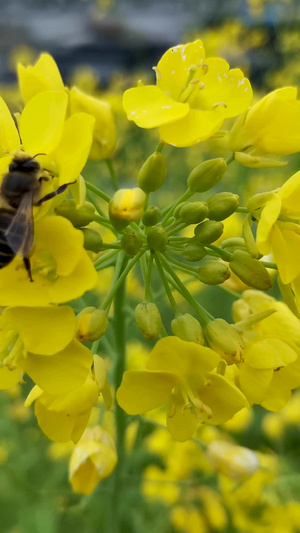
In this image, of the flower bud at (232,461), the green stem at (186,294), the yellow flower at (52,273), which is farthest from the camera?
the flower bud at (232,461)

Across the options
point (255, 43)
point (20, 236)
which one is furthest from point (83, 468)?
point (255, 43)

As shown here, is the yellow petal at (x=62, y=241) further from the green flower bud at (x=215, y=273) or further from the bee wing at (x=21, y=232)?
the green flower bud at (x=215, y=273)

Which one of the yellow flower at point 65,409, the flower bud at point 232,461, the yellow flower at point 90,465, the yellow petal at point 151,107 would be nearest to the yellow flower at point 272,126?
the yellow petal at point 151,107

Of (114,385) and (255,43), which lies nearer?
(114,385)

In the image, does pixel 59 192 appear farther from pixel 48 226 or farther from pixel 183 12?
pixel 183 12

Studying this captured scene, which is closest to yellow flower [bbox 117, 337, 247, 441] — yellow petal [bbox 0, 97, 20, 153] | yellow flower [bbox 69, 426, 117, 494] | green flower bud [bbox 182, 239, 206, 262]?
green flower bud [bbox 182, 239, 206, 262]

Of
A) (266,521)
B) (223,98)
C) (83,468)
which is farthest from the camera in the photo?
(266,521)

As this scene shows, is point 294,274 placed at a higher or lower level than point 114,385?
higher
